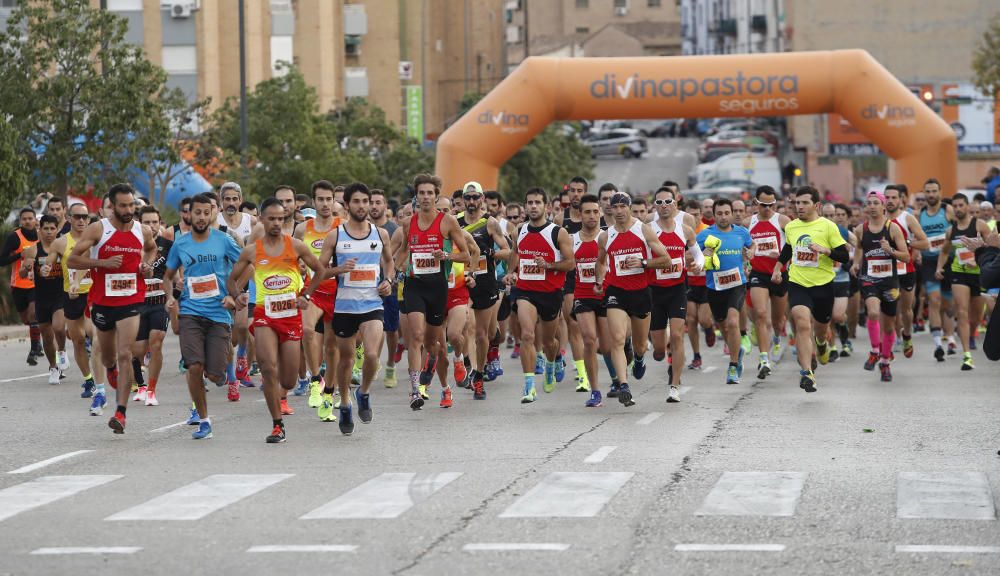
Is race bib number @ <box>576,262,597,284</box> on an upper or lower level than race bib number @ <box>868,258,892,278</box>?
upper

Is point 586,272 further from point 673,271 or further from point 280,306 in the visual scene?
point 280,306

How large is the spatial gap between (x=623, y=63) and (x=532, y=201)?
1459 cm

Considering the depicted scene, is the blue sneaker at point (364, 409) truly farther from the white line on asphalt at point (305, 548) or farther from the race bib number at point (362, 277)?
the white line on asphalt at point (305, 548)

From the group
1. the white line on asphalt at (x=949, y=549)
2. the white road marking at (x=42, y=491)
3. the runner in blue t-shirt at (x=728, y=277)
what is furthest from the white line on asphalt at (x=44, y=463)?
the runner in blue t-shirt at (x=728, y=277)

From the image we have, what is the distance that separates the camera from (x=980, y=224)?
67.4ft

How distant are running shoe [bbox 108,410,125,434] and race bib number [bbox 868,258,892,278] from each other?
9.15m

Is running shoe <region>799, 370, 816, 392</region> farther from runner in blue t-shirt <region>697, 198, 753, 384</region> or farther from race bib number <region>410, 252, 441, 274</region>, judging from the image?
race bib number <region>410, 252, 441, 274</region>

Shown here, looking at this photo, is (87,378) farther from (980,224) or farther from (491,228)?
(980,224)

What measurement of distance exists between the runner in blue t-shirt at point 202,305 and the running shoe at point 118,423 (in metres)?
0.51

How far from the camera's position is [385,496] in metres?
10.1

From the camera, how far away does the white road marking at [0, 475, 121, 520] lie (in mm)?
9992

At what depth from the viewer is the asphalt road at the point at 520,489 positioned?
322 inches

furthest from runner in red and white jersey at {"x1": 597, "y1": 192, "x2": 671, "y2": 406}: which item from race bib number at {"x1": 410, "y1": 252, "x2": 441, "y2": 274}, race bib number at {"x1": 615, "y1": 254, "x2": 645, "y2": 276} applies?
race bib number at {"x1": 410, "y1": 252, "x2": 441, "y2": 274}

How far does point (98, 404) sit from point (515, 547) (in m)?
7.67
